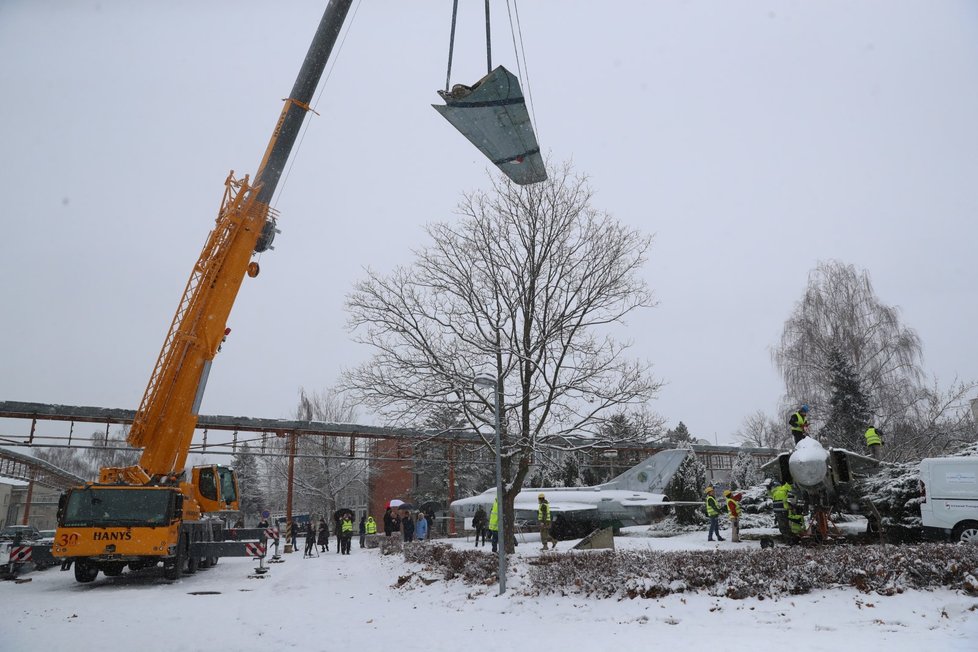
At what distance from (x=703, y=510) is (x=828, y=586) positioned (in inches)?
572

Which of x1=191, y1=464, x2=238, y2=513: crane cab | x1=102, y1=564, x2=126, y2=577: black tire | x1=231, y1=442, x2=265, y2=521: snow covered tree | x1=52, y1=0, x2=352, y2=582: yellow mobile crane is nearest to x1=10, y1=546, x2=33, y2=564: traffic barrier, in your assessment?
x1=52, y1=0, x2=352, y2=582: yellow mobile crane

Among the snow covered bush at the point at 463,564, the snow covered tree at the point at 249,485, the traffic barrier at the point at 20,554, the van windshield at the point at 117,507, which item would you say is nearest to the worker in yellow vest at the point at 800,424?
the snow covered bush at the point at 463,564

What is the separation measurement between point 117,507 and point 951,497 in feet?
58.0

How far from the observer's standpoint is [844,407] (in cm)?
2484

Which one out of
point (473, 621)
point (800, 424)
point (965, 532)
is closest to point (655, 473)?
point (965, 532)

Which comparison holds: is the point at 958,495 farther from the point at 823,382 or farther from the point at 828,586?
the point at 823,382

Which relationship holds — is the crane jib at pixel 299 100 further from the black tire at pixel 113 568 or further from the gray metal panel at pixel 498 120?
the black tire at pixel 113 568

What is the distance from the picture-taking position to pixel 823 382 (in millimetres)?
27969

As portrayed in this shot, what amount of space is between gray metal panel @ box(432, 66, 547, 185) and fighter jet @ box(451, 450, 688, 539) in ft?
59.9

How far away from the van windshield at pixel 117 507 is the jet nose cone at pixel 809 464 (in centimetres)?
1297

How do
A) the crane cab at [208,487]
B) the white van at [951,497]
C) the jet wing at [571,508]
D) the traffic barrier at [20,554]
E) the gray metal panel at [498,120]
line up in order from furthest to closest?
the jet wing at [571,508] → the crane cab at [208,487] → the traffic barrier at [20,554] → the white van at [951,497] → the gray metal panel at [498,120]

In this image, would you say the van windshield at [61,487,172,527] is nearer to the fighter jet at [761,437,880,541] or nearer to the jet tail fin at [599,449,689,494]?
the fighter jet at [761,437,880,541]

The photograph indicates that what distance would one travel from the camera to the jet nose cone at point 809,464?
38.5 ft

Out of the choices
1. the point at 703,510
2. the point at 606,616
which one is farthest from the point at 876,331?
the point at 606,616
